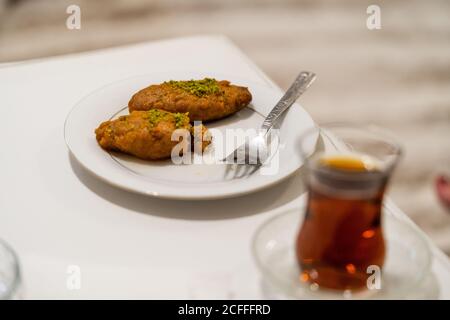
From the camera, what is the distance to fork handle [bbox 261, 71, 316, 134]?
86cm

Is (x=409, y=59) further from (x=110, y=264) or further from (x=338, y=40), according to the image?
(x=110, y=264)

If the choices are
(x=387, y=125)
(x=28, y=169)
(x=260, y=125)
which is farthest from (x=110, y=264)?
(x=387, y=125)

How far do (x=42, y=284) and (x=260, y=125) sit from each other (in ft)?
1.40

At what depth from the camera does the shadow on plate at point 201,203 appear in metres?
0.71

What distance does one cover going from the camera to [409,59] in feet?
5.81

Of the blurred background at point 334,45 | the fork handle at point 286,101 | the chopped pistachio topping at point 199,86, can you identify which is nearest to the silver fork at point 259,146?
the fork handle at point 286,101

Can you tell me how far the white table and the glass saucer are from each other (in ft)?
0.10

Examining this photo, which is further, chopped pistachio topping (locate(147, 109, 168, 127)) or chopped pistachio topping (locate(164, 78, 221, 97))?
chopped pistachio topping (locate(164, 78, 221, 97))

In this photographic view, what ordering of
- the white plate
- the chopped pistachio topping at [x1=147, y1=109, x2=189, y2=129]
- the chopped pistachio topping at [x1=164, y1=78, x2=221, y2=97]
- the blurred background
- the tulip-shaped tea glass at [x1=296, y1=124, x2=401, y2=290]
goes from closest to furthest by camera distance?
the tulip-shaped tea glass at [x1=296, y1=124, x2=401, y2=290]
the white plate
the chopped pistachio topping at [x1=147, y1=109, x2=189, y2=129]
the chopped pistachio topping at [x1=164, y1=78, x2=221, y2=97]
the blurred background

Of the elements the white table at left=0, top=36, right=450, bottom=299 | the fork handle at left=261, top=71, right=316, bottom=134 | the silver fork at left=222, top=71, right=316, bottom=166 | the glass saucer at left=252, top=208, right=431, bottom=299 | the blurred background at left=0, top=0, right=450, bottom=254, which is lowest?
the blurred background at left=0, top=0, right=450, bottom=254

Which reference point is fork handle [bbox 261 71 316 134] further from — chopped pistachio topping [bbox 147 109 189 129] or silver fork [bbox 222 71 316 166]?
chopped pistachio topping [bbox 147 109 189 129]

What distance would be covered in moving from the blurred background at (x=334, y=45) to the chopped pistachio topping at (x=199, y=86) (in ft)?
1.99

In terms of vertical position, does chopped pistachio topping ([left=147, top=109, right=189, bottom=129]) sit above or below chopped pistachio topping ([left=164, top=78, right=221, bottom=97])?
below

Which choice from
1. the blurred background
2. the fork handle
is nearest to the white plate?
the fork handle
